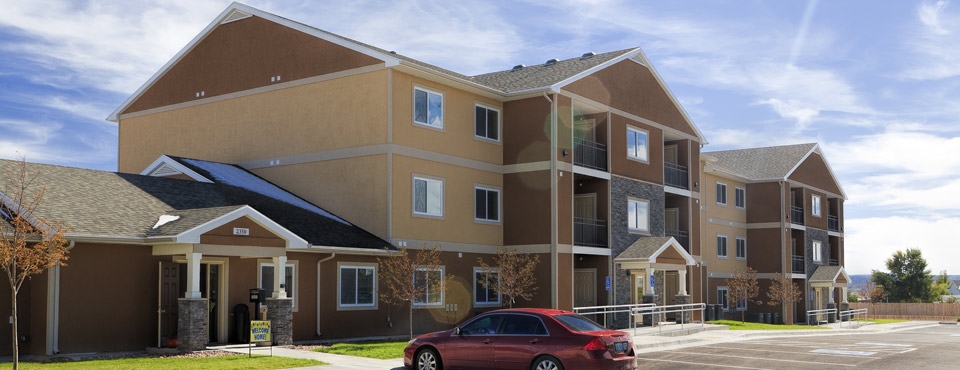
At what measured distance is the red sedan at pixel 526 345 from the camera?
53.7ft

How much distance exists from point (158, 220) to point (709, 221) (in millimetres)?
34564

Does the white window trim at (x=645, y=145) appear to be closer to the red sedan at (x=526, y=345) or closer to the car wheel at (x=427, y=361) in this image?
the red sedan at (x=526, y=345)

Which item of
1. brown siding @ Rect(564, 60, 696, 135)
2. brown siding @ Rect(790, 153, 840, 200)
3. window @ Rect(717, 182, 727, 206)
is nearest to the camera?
brown siding @ Rect(564, 60, 696, 135)

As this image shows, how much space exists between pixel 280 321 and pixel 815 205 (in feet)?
143

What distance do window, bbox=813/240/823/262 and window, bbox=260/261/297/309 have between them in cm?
4129

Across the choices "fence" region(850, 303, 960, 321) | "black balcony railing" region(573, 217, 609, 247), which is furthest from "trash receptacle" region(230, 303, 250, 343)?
"fence" region(850, 303, 960, 321)

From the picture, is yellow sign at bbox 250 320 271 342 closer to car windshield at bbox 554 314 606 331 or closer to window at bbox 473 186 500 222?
car windshield at bbox 554 314 606 331

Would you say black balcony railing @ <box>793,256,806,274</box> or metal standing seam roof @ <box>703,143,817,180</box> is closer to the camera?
metal standing seam roof @ <box>703,143,817,180</box>

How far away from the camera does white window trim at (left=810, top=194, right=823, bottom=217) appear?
58069 millimetres

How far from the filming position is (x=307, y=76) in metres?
31.2

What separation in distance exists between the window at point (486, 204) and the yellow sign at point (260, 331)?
11419mm

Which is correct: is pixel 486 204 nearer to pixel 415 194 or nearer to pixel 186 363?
pixel 415 194

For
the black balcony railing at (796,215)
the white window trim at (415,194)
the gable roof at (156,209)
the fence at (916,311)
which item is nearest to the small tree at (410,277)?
the gable roof at (156,209)

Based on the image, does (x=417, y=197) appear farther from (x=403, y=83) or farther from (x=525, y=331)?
(x=525, y=331)
